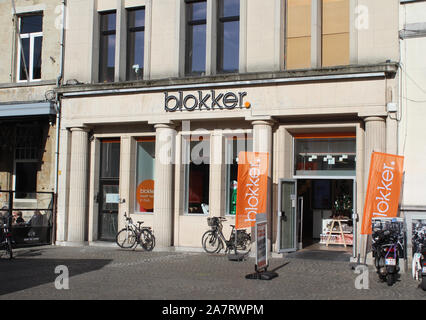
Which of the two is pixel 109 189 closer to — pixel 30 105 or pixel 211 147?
pixel 30 105

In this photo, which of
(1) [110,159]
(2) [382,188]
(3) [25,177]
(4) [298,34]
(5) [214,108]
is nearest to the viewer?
(2) [382,188]

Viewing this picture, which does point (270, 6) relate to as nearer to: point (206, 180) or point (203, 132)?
point (203, 132)

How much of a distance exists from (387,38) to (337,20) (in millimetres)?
1713

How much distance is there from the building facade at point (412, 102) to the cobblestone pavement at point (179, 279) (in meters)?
2.54

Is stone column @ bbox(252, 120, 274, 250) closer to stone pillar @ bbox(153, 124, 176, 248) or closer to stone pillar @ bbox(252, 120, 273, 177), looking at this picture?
stone pillar @ bbox(252, 120, 273, 177)

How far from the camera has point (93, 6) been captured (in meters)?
18.8

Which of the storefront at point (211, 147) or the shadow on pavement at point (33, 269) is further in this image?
the storefront at point (211, 147)

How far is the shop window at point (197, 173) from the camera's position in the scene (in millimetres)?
17516

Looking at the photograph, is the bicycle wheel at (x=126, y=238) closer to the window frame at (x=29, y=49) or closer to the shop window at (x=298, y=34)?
the window frame at (x=29, y=49)

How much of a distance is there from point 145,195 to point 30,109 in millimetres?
4963

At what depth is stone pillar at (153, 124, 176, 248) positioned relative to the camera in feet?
56.6

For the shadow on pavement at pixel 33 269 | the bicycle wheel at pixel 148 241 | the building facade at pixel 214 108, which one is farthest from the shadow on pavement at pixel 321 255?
the shadow on pavement at pixel 33 269

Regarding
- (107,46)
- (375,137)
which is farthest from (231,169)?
(107,46)

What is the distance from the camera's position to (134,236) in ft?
57.7
